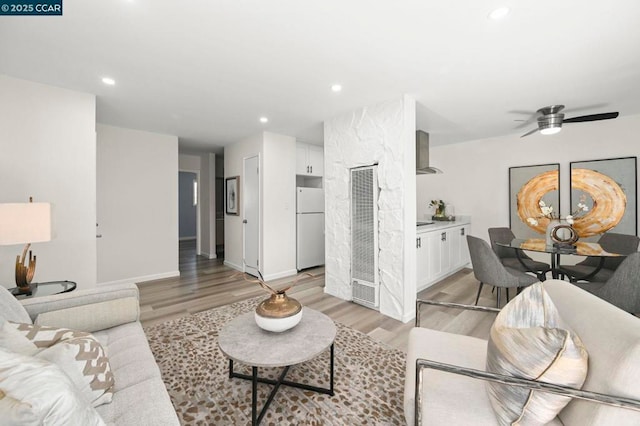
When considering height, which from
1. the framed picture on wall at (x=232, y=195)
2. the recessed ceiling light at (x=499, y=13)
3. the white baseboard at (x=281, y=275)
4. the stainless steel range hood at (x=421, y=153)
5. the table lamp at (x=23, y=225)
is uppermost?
the recessed ceiling light at (x=499, y=13)

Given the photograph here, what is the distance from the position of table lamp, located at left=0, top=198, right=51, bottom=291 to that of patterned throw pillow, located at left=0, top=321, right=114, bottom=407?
1072 millimetres

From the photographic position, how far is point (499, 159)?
15.3ft

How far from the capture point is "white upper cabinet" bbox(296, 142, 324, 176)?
16.2ft

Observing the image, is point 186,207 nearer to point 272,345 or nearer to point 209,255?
point 209,255

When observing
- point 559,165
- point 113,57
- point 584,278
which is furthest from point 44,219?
point 559,165

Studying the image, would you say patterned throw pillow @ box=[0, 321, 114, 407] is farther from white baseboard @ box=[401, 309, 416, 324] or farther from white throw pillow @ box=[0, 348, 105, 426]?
white baseboard @ box=[401, 309, 416, 324]

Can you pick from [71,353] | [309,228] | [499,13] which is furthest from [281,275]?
[499,13]

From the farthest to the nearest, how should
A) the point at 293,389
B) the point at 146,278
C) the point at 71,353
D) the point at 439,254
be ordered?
the point at 146,278 → the point at 439,254 → the point at 293,389 → the point at 71,353

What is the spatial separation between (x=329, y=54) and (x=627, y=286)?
3.09 meters

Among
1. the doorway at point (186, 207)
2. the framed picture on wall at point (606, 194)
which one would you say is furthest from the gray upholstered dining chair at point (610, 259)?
the doorway at point (186, 207)

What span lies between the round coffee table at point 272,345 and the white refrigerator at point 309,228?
3.03m

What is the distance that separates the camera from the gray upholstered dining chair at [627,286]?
82.9 inches

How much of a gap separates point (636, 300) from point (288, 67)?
11.5 feet

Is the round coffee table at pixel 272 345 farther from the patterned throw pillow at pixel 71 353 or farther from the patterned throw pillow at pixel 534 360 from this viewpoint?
the patterned throw pillow at pixel 534 360
